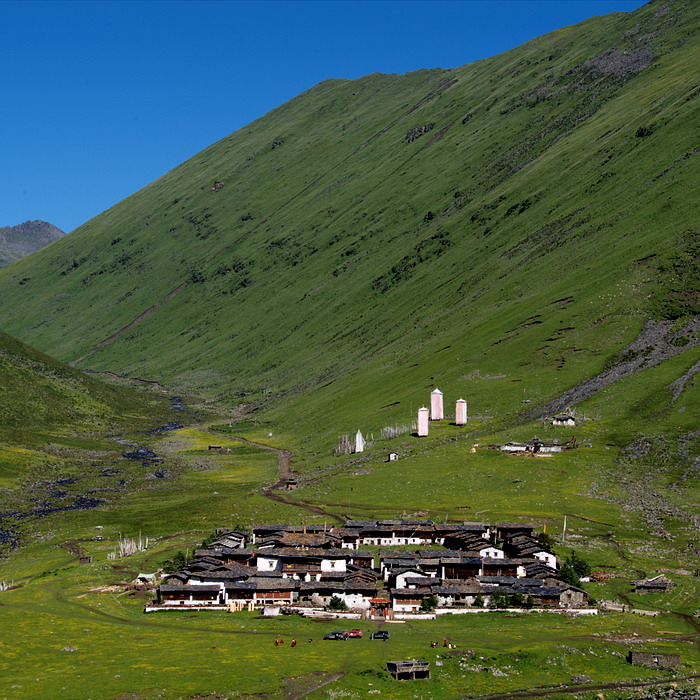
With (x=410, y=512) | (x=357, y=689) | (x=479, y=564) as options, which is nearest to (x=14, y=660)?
(x=357, y=689)

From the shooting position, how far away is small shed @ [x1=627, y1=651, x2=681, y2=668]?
65.4 m

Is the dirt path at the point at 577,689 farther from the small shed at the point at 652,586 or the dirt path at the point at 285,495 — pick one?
the dirt path at the point at 285,495

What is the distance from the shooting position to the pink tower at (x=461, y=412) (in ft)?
586

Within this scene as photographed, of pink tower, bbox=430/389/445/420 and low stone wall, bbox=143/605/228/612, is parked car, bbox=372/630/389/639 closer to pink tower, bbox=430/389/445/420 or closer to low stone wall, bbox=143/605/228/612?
low stone wall, bbox=143/605/228/612

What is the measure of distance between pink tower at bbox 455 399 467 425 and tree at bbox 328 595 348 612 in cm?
9775

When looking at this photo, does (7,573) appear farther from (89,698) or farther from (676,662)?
(676,662)

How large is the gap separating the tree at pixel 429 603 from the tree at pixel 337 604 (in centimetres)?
739

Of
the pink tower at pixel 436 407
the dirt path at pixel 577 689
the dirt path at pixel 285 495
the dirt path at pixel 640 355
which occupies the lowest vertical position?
the dirt path at pixel 577 689

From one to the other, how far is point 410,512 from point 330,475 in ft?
126

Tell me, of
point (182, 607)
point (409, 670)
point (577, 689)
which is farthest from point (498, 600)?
point (182, 607)

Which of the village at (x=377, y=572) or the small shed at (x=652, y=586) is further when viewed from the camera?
the small shed at (x=652, y=586)

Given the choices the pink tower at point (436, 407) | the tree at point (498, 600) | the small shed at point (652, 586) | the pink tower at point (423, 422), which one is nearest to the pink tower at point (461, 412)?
the pink tower at point (436, 407)

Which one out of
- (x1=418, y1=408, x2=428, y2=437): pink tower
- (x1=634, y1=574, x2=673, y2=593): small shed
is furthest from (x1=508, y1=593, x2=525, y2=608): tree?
(x1=418, y1=408, x2=428, y2=437): pink tower

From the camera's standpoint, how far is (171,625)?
7762 centimetres
